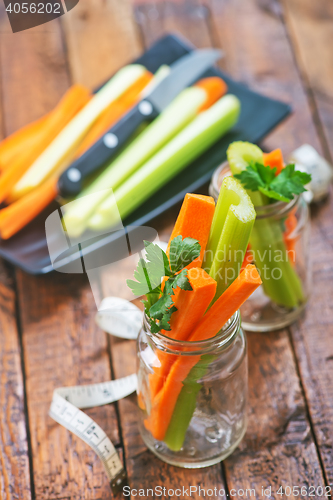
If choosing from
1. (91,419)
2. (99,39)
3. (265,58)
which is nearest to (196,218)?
(91,419)

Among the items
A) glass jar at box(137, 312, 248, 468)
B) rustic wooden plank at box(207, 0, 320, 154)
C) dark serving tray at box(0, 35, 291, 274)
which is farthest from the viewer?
rustic wooden plank at box(207, 0, 320, 154)

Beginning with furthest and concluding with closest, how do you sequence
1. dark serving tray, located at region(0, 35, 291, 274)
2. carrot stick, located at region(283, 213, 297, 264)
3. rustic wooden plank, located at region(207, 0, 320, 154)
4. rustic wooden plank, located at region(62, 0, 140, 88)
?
rustic wooden plank, located at region(62, 0, 140, 88), rustic wooden plank, located at region(207, 0, 320, 154), dark serving tray, located at region(0, 35, 291, 274), carrot stick, located at region(283, 213, 297, 264)

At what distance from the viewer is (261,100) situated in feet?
4.43

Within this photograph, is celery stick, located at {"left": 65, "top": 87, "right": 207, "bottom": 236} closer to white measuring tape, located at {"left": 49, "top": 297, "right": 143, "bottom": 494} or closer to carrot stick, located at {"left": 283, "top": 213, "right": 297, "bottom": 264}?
white measuring tape, located at {"left": 49, "top": 297, "right": 143, "bottom": 494}

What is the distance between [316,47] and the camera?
1552 millimetres

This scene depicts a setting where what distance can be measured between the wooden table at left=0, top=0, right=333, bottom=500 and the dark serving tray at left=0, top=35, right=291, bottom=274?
0.05m

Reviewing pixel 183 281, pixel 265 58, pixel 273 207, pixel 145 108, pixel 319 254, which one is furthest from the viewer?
pixel 265 58

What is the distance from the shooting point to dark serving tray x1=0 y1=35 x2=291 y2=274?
111cm

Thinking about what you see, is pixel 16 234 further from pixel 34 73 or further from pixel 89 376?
pixel 34 73

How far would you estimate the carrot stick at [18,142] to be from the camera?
4.23 ft

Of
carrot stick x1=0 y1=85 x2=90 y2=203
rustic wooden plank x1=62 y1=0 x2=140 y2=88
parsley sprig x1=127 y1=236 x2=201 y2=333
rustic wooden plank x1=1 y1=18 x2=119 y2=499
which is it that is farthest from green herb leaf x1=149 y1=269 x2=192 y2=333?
rustic wooden plank x1=62 y1=0 x2=140 y2=88

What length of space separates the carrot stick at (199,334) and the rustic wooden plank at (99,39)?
100 centimetres

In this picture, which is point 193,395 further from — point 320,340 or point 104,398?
point 320,340

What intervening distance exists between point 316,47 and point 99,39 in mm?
641
